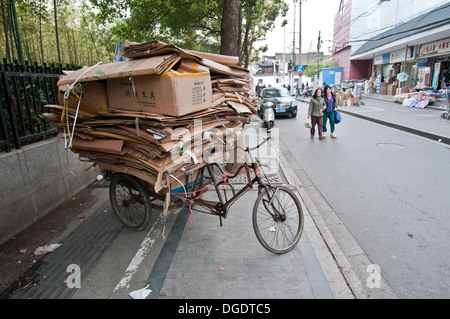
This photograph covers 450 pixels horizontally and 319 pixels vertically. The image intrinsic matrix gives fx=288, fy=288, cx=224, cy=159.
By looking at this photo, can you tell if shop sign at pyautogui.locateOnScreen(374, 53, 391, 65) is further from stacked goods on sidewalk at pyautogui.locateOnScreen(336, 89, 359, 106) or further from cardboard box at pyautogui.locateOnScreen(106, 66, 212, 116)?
cardboard box at pyautogui.locateOnScreen(106, 66, 212, 116)

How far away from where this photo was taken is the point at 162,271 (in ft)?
10.2

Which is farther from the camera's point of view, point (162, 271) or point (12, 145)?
point (12, 145)

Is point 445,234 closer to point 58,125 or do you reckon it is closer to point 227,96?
point 227,96

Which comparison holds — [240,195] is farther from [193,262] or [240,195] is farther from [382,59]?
[382,59]

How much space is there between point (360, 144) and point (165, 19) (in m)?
9.99

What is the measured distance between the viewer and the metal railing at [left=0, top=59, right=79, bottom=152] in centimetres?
407

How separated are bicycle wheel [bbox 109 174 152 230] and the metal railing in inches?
62.5

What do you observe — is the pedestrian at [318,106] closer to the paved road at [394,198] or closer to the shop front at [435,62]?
the paved road at [394,198]

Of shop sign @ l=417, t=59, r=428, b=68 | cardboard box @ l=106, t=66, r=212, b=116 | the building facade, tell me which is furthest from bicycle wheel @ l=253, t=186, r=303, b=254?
shop sign @ l=417, t=59, r=428, b=68

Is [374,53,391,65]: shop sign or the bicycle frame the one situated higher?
[374,53,391,65]: shop sign

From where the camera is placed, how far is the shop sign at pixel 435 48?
1848 cm

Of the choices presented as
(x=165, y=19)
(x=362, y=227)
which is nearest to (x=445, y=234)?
(x=362, y=227)

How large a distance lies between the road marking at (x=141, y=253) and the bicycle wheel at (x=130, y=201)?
20 centimetres

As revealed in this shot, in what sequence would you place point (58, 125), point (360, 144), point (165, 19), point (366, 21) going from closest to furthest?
point (58, 125) < point (360, 144) < point (165, 19) < point (366, 21)
